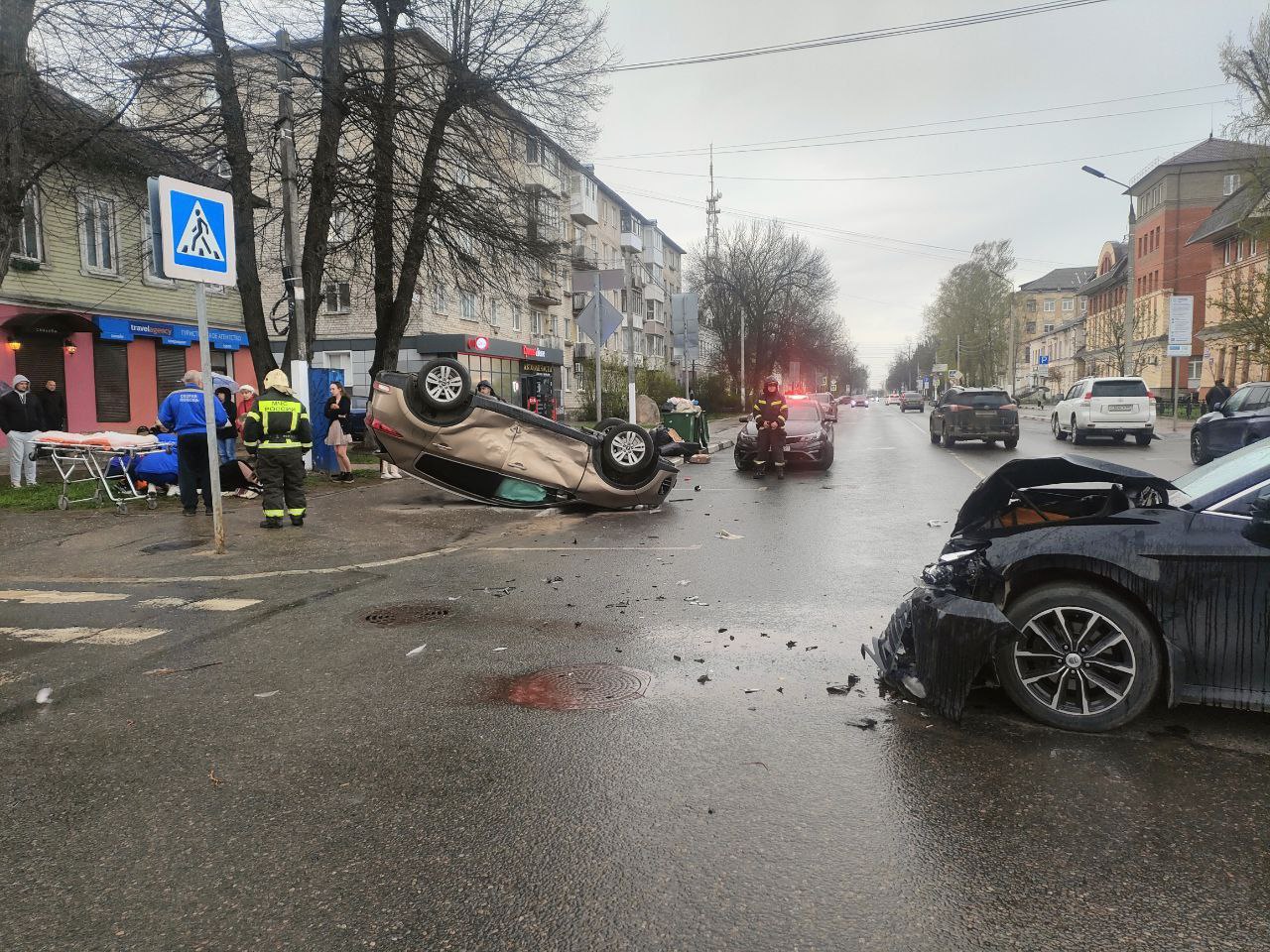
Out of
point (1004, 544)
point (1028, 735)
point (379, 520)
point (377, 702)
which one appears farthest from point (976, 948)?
point (379, 520)

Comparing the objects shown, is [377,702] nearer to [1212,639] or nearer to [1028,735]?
[1028,735]

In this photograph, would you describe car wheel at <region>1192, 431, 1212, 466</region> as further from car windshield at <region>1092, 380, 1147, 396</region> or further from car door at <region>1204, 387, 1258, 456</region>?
car windshield at <region>1092, 380, 1147, 396</region>

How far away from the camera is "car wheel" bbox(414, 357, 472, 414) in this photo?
10719mm

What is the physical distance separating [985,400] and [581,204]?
36.4m

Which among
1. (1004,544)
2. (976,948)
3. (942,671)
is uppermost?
(1004,544)

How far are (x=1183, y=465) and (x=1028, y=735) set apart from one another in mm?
16360

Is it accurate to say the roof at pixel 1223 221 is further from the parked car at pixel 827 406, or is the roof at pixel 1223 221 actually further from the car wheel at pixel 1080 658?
the car wheel at pixel 1080 658

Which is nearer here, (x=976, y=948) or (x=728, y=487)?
(x=976, y=948)

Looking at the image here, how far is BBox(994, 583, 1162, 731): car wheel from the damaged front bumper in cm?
19

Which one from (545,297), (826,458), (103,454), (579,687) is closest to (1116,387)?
(826,458)

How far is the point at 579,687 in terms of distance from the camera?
4.58 meters

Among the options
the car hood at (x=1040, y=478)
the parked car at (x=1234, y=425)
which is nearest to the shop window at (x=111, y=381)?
the car hood at (x=1040, y=478)

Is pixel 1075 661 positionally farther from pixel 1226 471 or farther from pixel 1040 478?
pixel 1226 471

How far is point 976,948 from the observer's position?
238 centimetres
